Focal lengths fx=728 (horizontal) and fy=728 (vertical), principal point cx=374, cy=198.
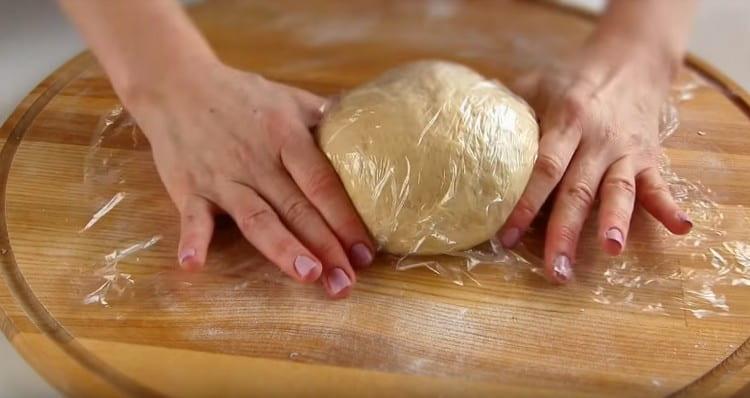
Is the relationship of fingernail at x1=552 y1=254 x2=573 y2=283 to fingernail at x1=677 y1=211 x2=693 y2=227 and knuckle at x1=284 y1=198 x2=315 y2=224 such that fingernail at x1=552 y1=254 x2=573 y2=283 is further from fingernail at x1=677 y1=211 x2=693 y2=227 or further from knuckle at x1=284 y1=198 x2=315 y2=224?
knuckle at x1=284 y1=198 x2=315 y2=224

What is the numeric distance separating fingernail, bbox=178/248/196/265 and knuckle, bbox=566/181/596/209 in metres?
0.46

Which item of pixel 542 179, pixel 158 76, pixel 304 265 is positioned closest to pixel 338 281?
pixel 304 265

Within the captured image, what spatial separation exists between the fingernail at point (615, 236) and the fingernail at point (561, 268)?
0.18ft

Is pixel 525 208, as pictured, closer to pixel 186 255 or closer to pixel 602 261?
pixel 602 261

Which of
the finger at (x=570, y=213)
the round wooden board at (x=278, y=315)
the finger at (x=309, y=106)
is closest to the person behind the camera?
the round wooden board at (x=278, y=315)

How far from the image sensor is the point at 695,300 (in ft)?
2.80

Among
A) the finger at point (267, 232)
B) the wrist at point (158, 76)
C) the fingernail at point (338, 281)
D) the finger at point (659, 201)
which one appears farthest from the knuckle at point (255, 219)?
the finger at point (659, 201)

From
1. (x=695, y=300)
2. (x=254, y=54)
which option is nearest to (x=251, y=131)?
(x=254, y=54)

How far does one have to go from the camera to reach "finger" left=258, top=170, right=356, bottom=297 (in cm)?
83

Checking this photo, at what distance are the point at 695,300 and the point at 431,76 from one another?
1.36 feet

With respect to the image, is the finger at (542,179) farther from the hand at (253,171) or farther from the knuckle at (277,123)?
the knuckle at (277,123)

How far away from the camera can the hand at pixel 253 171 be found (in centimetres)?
85

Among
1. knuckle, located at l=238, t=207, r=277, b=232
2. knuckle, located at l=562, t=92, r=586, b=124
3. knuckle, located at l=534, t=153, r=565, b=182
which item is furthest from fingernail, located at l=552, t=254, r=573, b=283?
knuckle, located at l=238, t=207, r=277, b=232

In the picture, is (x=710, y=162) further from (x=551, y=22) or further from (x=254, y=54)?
(x=254, y=54)
